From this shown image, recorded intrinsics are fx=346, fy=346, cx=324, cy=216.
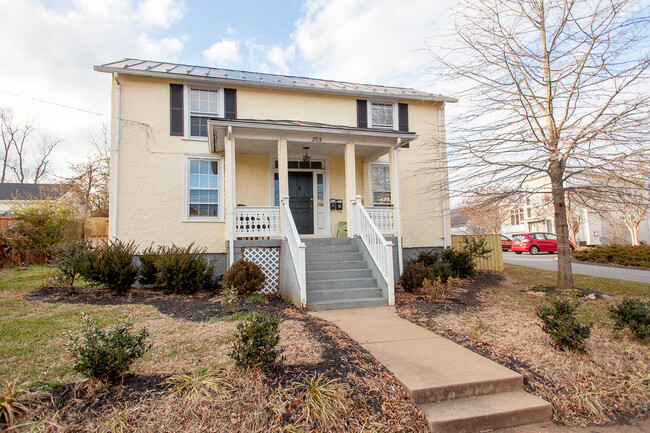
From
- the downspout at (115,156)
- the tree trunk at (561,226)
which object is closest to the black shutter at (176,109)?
the downspout at (115,156)

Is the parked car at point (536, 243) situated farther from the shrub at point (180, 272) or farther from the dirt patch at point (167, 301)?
the shrub at point (180, 272)

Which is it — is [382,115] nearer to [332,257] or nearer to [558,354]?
[332,257]

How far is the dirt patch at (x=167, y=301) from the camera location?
19.2 feet

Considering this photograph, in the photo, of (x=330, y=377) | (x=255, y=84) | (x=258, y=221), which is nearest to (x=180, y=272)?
(x=258, y=221)

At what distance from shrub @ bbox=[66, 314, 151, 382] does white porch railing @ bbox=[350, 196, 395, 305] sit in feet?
15.5

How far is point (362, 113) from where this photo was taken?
36.8ft

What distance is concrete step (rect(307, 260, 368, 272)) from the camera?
7598 mm

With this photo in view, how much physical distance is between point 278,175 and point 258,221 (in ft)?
6.25

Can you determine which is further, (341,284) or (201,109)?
(201,109)

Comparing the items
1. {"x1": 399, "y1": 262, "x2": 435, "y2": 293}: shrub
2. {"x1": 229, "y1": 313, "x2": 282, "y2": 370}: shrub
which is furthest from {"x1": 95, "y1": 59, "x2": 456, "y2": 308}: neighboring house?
{"x1": 229, "y1": 313, "x2": 282, "y2": 370}: shrub

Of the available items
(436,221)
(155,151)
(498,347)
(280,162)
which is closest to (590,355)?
(498,347)

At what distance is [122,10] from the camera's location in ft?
27.6

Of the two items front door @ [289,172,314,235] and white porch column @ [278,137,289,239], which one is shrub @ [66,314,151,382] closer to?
white porch column @ [278,137,289,239]

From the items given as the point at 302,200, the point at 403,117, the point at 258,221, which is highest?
the point at 403,117
